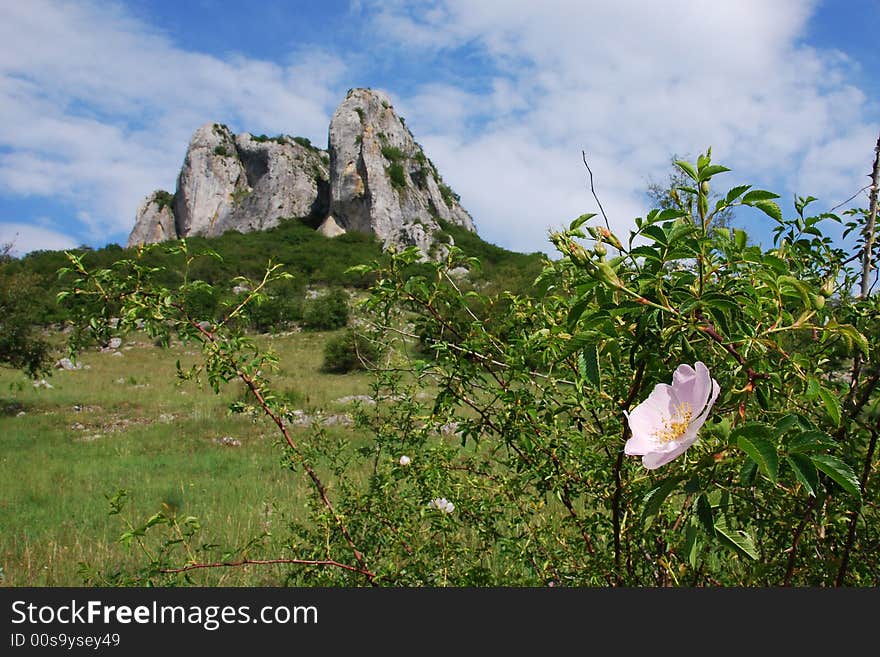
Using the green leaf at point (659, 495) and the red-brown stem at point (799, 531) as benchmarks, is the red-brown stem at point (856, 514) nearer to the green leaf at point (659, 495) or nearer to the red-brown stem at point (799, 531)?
the red-brown stem at point (799, 531)

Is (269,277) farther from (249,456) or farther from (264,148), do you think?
(264,148)

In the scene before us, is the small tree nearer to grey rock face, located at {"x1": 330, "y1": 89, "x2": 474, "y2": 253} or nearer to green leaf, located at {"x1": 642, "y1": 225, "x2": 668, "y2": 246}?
green leaf, located at {"x1": 642, "y1": 225, "x2": 668, "y2": 246}

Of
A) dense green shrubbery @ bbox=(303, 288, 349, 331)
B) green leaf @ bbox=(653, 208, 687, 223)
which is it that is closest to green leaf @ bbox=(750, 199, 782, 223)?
Result: green leaf @ bbox=(653, 208, 687, 223)

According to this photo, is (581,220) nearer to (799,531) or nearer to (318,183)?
(799,531)

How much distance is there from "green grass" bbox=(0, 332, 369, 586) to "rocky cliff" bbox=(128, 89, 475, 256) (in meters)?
37.4

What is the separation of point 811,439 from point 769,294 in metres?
0.39

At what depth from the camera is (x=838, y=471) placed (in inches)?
30.0

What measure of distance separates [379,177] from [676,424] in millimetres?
52176

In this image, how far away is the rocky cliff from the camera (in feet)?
167

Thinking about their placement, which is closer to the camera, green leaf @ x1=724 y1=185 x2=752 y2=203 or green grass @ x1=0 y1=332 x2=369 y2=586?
green leaf @ x1=724 y1=185 x2=752 y2=203

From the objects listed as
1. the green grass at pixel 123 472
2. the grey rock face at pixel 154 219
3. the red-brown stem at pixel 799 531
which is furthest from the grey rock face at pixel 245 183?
the red-brown stem at pixel 799 531

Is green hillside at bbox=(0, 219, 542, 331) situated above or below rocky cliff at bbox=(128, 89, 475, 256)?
below

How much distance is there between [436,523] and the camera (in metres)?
2.11

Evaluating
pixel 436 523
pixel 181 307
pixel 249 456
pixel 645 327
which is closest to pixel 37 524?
pixel 249 456
